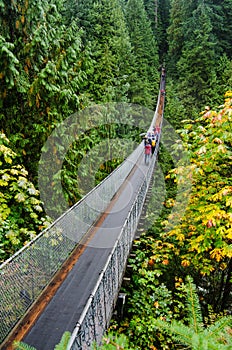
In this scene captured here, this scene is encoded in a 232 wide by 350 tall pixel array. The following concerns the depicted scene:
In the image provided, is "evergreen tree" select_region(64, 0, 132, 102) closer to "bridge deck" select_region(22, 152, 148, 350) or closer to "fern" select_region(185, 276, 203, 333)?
"bridge deck" select_region(22, 152, 148, 350)

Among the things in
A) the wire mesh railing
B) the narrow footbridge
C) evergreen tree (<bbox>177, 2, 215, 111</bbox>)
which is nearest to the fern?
the narrow footbridge

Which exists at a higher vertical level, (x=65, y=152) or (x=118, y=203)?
(x=65, y=152)

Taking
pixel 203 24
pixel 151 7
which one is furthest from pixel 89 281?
pixel 151 7

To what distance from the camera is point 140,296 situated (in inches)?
239

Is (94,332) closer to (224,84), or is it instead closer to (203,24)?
(224,84)

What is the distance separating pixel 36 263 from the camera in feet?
13.6

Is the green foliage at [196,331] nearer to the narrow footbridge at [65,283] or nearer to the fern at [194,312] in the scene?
the fern at [194,312]

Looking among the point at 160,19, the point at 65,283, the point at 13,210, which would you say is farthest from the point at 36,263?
the point at 160,19

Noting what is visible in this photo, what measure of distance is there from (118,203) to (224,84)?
16.7m

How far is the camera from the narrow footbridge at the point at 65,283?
343 centimetres

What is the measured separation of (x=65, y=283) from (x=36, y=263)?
0.81m

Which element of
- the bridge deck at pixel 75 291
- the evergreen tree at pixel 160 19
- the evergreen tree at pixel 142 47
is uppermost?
the evergreen tree at pixel 160 19

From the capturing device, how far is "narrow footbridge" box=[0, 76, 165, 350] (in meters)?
3.43

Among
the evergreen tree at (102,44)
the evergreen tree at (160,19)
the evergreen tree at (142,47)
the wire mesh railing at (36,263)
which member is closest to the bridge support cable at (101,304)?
the wire mesh railing at (36,263)
